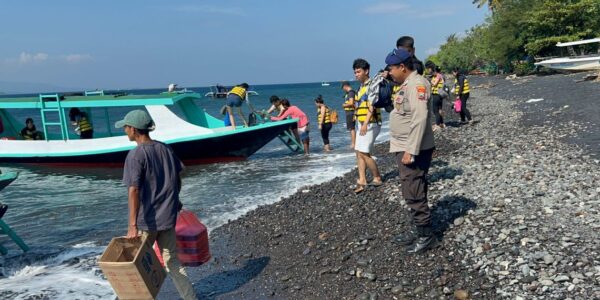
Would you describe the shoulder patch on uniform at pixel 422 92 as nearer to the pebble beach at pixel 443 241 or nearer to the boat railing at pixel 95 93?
the pebble beach at pixel 443 241

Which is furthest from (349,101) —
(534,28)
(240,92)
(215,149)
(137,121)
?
(534,28)

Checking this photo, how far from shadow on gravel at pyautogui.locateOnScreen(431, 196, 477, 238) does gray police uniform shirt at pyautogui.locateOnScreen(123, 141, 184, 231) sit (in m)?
2.96

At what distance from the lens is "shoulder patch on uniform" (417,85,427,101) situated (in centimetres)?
472

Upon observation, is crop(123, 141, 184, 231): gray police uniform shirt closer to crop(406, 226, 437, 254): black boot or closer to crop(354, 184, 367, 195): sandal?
crop(406, 226, 437, 254): black boot

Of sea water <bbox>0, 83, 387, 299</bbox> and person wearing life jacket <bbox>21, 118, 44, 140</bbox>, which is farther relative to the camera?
person wearing life jacket <bbox>21, 118, 44, 140</bbox>

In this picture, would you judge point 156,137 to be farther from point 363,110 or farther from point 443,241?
point 443,241

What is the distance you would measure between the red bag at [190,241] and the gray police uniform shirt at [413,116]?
7.36ft

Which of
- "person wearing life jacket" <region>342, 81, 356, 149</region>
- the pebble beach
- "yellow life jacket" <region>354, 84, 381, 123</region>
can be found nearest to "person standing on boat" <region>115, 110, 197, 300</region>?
the pebble beach

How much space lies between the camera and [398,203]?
692 cm

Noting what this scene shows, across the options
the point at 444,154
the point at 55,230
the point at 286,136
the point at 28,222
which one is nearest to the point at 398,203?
the point at 444,154

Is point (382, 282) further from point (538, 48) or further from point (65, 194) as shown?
point (538, 48)

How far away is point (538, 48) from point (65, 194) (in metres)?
43.1

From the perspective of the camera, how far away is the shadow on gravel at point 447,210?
5679 mm

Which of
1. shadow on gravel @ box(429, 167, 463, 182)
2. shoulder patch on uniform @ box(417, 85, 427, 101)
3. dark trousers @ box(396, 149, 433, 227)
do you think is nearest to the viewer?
shoulder patch on uniform @ box(417, 85, 427, 101)
